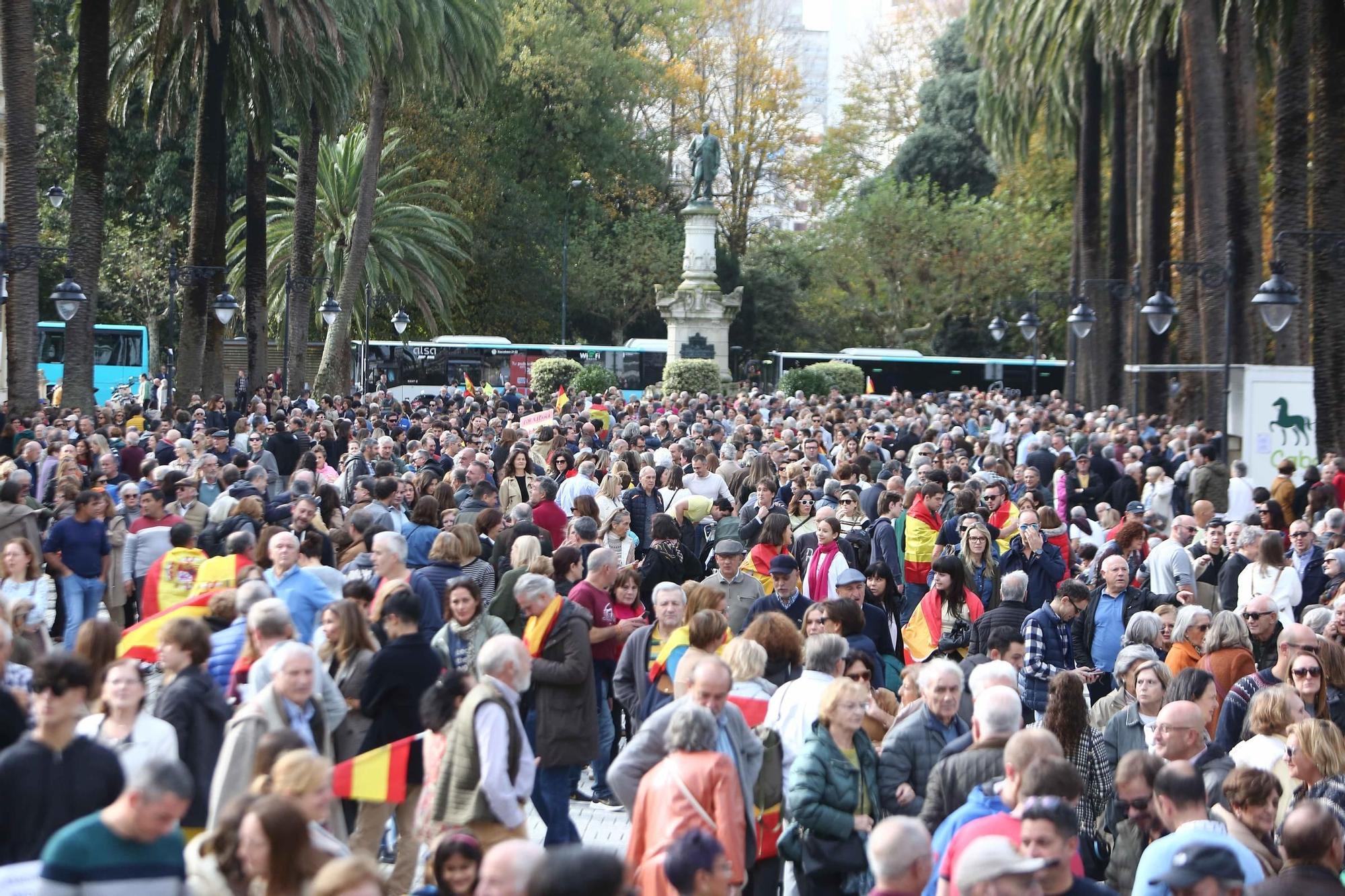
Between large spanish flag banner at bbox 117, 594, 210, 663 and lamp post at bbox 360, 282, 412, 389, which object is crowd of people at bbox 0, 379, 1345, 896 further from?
lamp post at bbox 360, 282, 412, 389

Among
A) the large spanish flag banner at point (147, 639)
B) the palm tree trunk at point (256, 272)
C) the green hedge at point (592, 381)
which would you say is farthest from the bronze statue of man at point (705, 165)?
the large spanish flag banner at point (147, 639)

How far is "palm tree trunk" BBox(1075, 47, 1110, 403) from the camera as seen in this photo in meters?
42.1

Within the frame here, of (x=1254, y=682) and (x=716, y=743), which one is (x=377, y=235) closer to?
(x=1254, y=682)

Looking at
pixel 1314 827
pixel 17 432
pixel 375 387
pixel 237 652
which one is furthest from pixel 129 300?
pixel 1314 827

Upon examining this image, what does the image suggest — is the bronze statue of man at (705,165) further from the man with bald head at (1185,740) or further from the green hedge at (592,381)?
the man with bald head at (1185,740)

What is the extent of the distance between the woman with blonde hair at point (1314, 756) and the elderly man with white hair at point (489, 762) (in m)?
3.27

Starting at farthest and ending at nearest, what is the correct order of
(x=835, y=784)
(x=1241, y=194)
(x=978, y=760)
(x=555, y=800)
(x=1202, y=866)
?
1. (x=1241, y=194)
2. (x=555, y=800)
3. (x=835, y=784)
4. (x=978, y=760)
5. (x=1202, y=866)

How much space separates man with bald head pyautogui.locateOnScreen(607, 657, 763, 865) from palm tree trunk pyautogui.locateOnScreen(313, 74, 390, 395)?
3525 centimetres

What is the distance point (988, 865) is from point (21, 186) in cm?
2316

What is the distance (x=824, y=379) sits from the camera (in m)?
50.0

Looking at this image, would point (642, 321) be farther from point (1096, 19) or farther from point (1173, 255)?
point (1096, 19)

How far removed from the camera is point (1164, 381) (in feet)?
120

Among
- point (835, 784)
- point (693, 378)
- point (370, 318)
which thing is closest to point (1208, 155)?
point (693, 378)

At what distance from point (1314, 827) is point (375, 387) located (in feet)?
172
